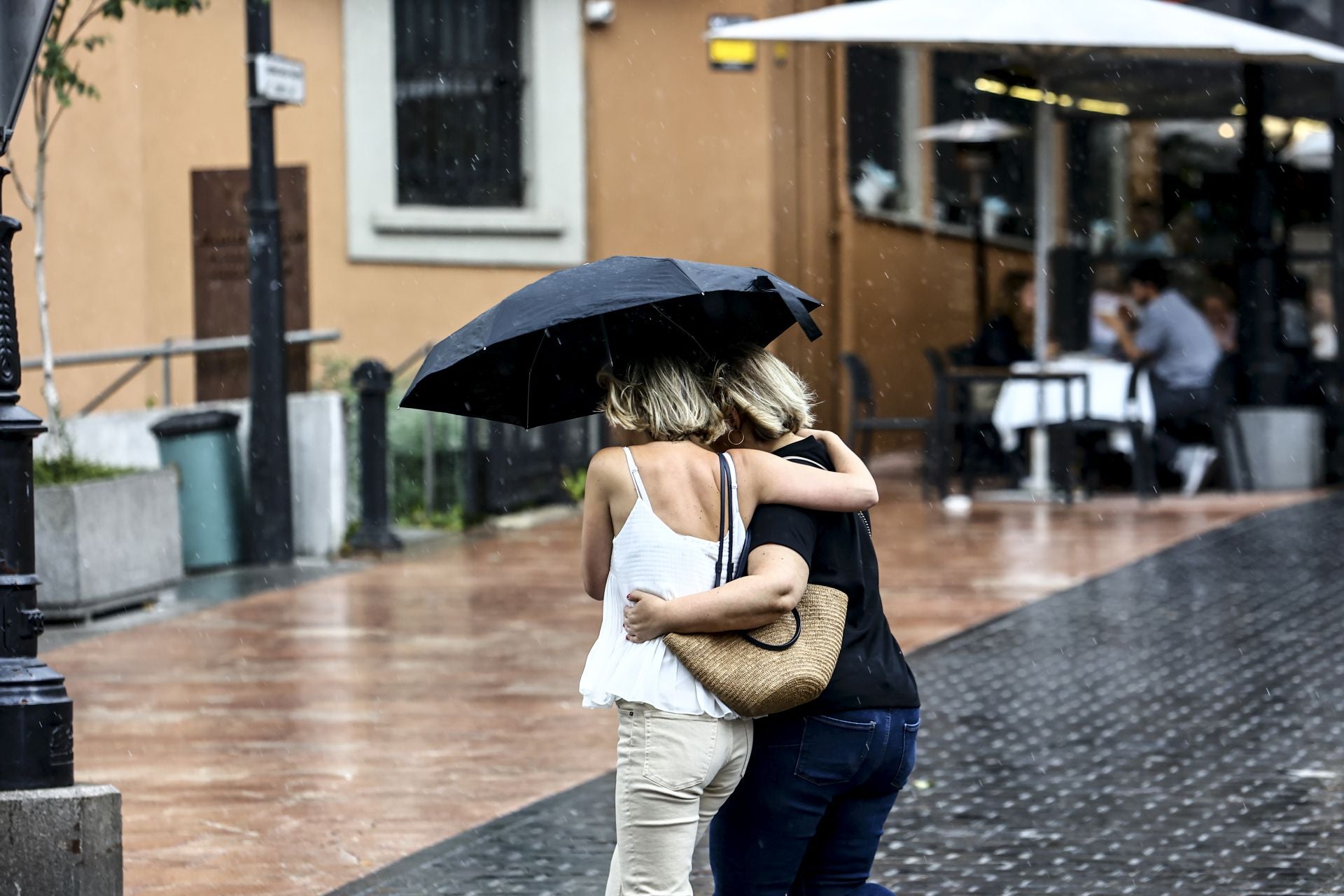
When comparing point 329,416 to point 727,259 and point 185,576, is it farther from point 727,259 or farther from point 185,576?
point 727,259

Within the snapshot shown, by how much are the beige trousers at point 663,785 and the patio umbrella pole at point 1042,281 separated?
11248mm

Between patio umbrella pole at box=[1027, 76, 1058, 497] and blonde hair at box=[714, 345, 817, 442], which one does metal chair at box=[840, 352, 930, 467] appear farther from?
blonde hair at box=[714, 345, 817, 442]

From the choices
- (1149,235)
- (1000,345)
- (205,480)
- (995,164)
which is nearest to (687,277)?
(205,480)

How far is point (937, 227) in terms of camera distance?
68.1ft

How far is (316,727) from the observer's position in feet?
24.5

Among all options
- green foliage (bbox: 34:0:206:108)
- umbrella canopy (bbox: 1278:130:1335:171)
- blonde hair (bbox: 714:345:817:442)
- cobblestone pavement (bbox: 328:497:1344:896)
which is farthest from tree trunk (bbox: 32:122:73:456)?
umbrella canopy (bbox: 1278:130:1335:171)

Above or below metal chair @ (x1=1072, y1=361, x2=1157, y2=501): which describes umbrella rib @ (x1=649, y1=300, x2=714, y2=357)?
above

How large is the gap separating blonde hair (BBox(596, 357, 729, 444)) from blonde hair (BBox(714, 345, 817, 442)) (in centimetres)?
3

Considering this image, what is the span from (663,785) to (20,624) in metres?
2.20

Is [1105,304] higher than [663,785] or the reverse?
higher

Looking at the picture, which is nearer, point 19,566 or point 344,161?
point 19,566

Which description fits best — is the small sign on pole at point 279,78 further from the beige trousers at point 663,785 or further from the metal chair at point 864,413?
the beige trousers at point 663,785

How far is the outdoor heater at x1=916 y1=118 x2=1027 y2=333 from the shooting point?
18406 mm

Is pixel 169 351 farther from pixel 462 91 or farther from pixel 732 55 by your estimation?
pixel 732 55
